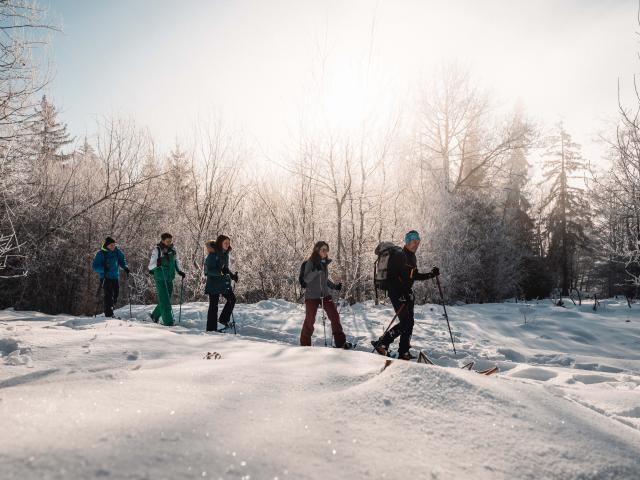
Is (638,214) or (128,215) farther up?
(128,215)

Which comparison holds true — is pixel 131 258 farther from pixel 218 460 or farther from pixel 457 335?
pixel 218 460

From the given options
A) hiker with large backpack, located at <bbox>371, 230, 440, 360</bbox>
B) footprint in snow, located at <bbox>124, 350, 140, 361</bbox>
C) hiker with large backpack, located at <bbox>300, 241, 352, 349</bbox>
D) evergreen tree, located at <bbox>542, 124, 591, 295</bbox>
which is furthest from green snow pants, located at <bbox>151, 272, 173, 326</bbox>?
evergreen tree, located at <bbox>542, 124, 591, 295</bbox>

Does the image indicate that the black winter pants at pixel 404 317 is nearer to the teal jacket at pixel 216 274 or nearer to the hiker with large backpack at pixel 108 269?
the teal jacket at pixel 216 274

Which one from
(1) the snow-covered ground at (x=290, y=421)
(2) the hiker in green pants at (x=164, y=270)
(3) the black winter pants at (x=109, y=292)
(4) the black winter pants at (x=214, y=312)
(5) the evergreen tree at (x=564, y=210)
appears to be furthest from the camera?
(5) the evergreen tree at (x=564, y=210)

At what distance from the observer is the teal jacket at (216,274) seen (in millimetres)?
7664

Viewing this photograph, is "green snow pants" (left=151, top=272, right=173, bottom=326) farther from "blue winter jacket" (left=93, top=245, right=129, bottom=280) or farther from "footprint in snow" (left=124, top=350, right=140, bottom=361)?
"footprint in snow" (left=124, top=350, right=140, bottom=361)

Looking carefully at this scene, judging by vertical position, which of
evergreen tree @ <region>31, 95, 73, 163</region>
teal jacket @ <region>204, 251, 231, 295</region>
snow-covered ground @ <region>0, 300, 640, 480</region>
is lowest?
snow-covered ground @ <region>0, 300, 640, 480</region>

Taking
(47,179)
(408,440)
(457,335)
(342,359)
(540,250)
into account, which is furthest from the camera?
(540,250)

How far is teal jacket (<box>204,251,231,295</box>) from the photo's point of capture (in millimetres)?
7664

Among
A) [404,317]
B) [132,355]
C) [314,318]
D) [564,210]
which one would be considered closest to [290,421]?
[132,355]

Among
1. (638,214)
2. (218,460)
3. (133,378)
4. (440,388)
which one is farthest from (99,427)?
(638,214)

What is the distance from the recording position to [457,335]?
25.9 ft

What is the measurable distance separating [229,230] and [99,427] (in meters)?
16.3

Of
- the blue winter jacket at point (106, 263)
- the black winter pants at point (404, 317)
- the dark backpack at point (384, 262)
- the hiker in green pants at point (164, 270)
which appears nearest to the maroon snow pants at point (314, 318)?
the dark backpack at point (384, 262)
